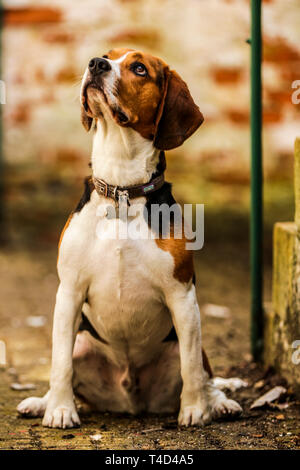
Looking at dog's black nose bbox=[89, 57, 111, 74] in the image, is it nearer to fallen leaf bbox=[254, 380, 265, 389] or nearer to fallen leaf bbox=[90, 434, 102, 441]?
fallen leaf bbox=[90, 434, 102, 441]

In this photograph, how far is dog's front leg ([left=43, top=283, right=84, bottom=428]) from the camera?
306cm

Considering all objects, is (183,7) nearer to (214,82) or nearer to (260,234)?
(214,82)

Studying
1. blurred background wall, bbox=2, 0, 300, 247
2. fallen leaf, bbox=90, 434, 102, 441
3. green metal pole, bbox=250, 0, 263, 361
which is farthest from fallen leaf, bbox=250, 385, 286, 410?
blurred background wall, bbox=2, 0, 300, 247

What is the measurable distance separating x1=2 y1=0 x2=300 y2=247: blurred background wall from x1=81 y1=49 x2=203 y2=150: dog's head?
4.19m

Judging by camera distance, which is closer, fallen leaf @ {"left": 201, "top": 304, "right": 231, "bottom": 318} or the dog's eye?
the dog's eye

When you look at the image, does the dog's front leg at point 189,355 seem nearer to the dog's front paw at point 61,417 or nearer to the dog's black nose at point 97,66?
the dog's front paw at point 61,417

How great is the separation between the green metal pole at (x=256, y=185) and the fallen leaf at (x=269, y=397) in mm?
552

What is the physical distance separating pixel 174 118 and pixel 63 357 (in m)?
1.13

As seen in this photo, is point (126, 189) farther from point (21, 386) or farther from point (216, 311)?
point (216, 311)

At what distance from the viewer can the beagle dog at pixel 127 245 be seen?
302 cm

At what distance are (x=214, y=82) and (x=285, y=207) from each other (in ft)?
4.79

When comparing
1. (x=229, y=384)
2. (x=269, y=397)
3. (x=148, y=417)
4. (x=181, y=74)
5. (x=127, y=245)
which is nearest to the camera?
(x=127, y=245)

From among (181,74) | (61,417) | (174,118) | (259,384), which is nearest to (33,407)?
(61,417)

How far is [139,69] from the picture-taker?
119 inches
